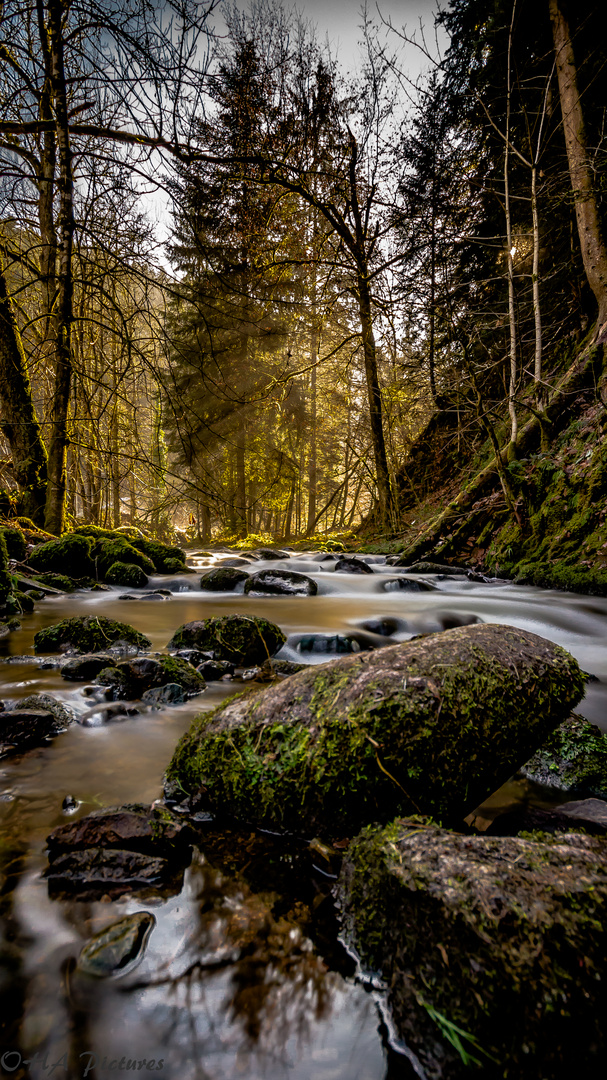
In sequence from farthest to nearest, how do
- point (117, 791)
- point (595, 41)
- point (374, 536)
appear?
point (374, 536) < point (595, 41) < point (117, 791)

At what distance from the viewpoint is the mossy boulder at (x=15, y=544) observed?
6.65m

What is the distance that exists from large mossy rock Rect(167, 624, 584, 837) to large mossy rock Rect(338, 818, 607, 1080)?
0.94 feet

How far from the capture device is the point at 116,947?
119 cm

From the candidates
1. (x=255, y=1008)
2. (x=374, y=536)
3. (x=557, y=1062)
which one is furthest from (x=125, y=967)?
(x=374, y=536)

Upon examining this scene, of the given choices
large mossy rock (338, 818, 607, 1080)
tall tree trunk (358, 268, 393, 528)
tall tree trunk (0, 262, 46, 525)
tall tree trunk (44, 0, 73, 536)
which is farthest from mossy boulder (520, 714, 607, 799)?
tall tree trunk (358, 268, 393, 528)

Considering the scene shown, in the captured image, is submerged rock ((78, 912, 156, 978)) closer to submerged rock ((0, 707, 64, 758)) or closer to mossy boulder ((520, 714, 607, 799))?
submerged rock ((0, 707, 64, 758))

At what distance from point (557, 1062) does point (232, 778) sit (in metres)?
1.17

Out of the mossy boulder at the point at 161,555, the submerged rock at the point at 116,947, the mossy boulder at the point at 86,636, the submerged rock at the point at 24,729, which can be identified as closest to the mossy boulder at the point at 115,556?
the mossy boulder at the point at 161,555

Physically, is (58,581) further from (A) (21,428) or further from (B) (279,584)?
(B) (279,584)

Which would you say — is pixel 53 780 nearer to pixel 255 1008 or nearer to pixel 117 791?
pixel 117 791

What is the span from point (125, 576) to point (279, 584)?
9.29 feet

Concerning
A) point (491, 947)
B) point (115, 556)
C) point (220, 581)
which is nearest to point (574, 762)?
point (491, 947)

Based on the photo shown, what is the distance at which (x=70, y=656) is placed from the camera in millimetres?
3748

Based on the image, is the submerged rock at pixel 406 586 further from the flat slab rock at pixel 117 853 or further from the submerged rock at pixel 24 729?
the flat slab rock at pixel 117 853
